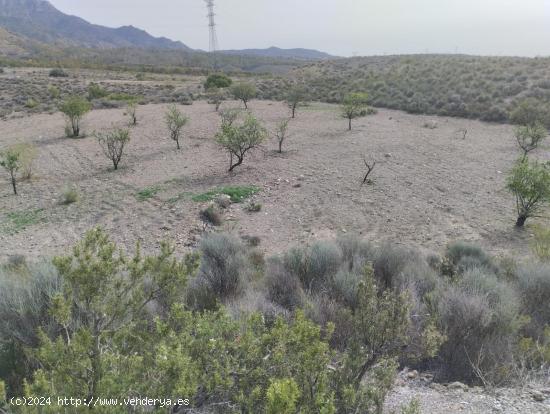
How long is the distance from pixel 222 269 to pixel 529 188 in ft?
28.2

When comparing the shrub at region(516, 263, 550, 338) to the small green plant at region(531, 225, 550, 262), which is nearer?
the shrub at region(516, 263, 550, 338)

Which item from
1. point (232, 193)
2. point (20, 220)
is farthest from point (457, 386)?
point (20, 220)

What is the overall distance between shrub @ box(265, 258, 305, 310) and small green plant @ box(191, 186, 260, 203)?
18.3 ft

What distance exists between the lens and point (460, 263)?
7734 mm

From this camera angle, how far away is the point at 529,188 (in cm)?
1048

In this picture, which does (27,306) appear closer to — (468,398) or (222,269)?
(222,269)

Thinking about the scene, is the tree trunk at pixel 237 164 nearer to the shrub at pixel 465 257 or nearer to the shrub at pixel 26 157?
the shrub at pixel 26 157

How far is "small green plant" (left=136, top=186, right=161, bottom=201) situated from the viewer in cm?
1237

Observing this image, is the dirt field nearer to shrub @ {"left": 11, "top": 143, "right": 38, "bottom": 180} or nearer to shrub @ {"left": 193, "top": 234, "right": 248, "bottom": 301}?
shrub @ {"left": 11, "top": 143, "right": 38, "bottom": 180}

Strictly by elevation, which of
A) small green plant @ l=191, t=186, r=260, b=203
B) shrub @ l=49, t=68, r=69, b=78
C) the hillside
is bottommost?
small green plant @ l=191, t=186, r=260, b=203

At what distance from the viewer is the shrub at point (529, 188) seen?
1027cm

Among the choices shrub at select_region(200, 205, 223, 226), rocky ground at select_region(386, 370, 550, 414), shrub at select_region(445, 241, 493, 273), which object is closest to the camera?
rocky ground at select_region(386, 370, 550, 414)

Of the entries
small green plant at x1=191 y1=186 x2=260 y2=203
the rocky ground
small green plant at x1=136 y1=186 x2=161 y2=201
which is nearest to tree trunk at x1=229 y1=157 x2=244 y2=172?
small green plant at x1=191 y1=186 x2=260 y2=203

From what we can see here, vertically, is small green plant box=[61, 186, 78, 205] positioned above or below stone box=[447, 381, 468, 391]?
above
